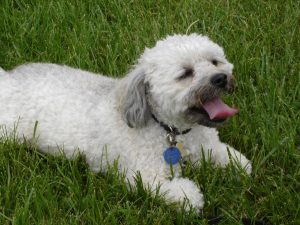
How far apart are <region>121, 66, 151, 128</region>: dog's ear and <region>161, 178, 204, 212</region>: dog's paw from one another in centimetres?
39

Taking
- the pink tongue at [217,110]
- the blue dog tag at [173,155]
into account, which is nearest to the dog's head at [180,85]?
the pink tongue at [217,110]

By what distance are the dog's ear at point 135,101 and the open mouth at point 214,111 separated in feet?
0.95

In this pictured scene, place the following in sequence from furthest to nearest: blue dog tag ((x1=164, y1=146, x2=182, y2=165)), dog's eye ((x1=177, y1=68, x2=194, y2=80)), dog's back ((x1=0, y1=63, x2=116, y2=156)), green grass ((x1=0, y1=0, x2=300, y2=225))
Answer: dog's back ((x1=0, y1=63, x2=116, y2=156)), blue dog tag ((x1=164, y1=146, x2=182, y2=165)), dog's eye ((x1=177, y1=68, x2=194, y2=80)), green grass ((x1=0, y1=0, x2=300, y2=225))

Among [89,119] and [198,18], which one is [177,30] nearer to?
[198,18]

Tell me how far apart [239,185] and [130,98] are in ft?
2.61

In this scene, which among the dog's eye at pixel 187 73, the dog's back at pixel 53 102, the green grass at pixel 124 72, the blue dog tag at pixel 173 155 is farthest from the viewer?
the dog's back at pixel 53 102

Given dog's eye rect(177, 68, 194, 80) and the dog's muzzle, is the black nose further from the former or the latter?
dog's eye rect(177, 68, 194, 80)

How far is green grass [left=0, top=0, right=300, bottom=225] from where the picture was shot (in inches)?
128

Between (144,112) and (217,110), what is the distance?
1.41 feet

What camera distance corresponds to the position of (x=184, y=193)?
10.8ft

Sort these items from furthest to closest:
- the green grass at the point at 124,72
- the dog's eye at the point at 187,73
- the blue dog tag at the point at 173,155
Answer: the blue dog tag at the point at 173,155, the dog's eye at the point at 187,73, the green grass at the point at 124,72

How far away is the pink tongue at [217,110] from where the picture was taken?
329cm

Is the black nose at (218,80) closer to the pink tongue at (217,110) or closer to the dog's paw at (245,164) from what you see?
the pink tongue at (217,110)

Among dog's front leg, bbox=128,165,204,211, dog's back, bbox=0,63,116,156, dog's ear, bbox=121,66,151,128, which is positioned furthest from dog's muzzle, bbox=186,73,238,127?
dog's back, bbox=0,63,116,156
